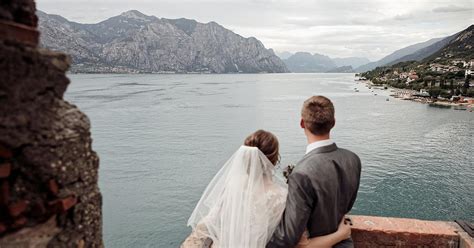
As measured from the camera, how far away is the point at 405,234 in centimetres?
393

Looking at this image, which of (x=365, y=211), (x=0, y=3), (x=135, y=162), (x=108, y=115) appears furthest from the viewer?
(x=108, y=115)

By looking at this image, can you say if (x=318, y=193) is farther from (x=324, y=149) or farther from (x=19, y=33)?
(x=19, y=33)

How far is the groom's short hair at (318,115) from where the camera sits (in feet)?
9.23

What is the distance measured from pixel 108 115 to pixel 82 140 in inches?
2257

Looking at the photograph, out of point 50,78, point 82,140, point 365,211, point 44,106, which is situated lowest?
point 365,211

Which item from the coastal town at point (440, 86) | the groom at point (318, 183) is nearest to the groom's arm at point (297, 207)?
the groom at point (318, 183)

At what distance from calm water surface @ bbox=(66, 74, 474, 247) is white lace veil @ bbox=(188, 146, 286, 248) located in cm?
1908

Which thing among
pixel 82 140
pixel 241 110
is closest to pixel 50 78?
pixel 82 140

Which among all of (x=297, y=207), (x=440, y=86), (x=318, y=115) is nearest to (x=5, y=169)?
(x=297, y=207)

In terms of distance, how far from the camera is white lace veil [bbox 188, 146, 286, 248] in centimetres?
326

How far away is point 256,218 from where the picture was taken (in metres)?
3.29

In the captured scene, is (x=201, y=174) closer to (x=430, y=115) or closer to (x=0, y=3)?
(x=0, y=3)

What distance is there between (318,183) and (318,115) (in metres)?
0.50

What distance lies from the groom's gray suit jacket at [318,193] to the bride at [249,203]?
0.25 meters
